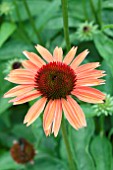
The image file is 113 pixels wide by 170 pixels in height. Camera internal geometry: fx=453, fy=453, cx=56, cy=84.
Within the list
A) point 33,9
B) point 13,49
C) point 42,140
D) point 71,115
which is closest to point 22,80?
point 71,115

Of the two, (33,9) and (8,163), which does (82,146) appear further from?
(33,9)

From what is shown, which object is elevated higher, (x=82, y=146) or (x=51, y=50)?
(x=51, y=50)

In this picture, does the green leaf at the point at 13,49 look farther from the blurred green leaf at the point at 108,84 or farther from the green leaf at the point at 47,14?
the blurred green leaf at the point at 108,84

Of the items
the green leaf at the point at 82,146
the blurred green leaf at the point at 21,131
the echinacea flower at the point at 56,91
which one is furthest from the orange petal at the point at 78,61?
the blurred green leaf at the point at 21,131

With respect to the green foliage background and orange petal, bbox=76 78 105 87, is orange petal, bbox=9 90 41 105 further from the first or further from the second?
the green foliage background

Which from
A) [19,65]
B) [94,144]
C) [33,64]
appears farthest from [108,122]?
[33,64]

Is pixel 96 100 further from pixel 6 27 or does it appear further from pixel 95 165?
pixel 6 27
